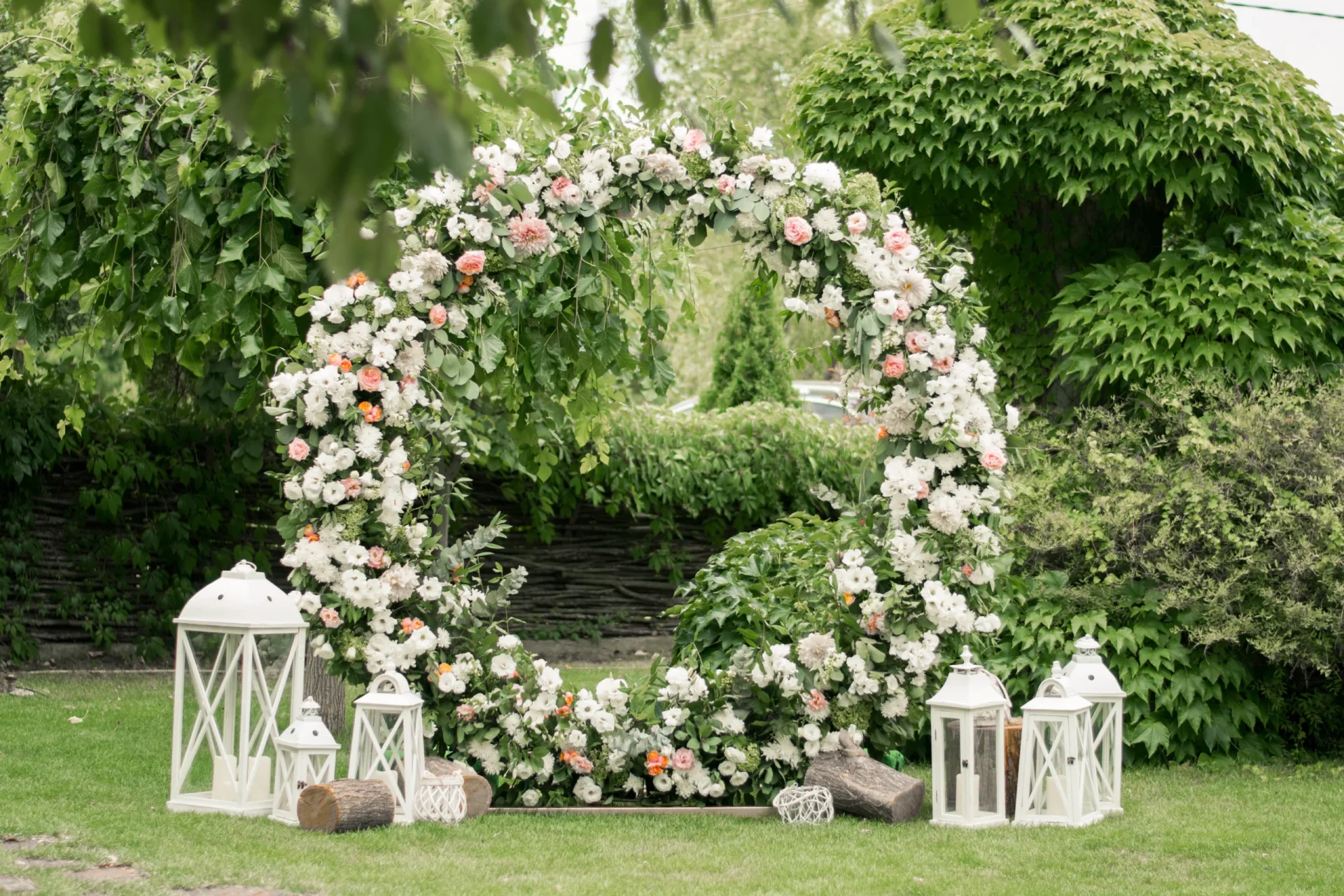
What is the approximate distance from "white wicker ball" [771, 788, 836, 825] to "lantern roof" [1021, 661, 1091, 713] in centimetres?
76

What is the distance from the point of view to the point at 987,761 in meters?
4.41

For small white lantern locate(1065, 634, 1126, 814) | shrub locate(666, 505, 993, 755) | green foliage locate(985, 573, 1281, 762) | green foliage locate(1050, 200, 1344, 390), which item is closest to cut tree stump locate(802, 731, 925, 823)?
shrub locate(666, 505, 993, 755)

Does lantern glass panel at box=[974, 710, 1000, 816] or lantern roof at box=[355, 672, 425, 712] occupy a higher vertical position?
lantern roof at box=[355, 672, 425, 712]

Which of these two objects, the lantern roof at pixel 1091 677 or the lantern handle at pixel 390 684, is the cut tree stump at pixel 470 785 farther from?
the lantern roof at pixel 1091 677

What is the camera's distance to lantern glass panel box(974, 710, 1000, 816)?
440cm

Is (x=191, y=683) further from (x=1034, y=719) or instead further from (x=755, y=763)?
(x=1034, y=719)

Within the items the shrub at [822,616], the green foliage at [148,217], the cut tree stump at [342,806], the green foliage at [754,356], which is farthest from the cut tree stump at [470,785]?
the green foliage at [754,356]

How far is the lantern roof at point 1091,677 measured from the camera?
4535 millimetres

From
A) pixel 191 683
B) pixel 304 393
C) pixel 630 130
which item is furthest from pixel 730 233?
pixel 191 683

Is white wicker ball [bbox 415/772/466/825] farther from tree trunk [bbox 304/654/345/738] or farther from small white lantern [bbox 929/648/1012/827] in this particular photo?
tree trunk [bbox 304/654/345/738]

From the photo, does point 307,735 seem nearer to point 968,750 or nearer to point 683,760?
point 683,760

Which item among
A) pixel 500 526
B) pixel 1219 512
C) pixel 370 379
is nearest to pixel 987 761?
pixel 1219 512

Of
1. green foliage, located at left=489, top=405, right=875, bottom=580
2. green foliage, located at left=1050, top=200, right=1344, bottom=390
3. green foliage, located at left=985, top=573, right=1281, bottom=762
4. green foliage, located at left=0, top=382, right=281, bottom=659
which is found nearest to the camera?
green foliage, located at left=985, top=573, right=1281, bottom=762

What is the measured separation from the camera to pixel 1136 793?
497cm
